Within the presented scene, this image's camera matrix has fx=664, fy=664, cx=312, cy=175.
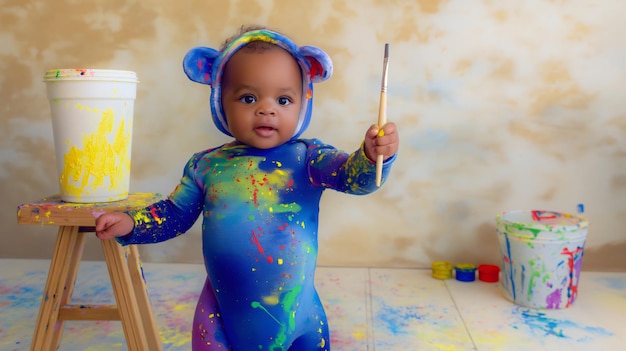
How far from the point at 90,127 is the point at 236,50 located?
47 cm

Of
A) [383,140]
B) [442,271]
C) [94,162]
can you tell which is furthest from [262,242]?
[442,271]

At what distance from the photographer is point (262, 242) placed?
1.20 metres

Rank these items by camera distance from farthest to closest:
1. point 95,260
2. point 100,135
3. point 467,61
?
point 95,260 → point 467,61 → point 100,135

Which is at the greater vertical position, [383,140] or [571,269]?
[383,140]

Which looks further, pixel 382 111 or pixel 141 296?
pixel 141 296

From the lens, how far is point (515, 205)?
244 cm

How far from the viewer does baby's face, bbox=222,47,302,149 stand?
1.21 metres

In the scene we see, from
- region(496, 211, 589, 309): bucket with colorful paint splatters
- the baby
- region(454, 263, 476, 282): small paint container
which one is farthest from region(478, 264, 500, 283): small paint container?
the baby

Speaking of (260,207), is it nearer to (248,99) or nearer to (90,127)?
(248,99)

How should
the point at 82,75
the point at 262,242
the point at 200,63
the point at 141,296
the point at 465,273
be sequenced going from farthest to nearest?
the point at 465,273 < the point at 141,296 < the point at 82,75 < the point at 200,63 < the point at 262,242

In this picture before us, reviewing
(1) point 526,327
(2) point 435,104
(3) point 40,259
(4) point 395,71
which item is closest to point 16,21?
(3) point 40,259

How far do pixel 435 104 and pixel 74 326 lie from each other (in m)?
1.42

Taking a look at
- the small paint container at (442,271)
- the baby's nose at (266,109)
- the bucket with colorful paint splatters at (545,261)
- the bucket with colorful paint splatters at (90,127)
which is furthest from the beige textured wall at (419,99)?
the baby's nose at (266,109)

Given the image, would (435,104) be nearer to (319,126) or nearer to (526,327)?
(319,126)
